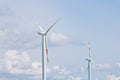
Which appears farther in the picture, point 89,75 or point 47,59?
point 89,75

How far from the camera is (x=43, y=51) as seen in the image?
440 ft

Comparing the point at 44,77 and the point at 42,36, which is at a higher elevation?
the point at 42,36

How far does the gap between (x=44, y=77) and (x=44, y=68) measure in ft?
7.65

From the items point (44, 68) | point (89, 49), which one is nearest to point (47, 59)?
point (44, 68)

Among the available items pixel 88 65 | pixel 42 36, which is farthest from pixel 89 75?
pixel 42 36

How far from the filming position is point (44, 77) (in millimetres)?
133500

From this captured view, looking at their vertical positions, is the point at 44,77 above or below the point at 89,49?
below

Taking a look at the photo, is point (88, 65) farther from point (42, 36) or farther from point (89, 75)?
point (42, 36)

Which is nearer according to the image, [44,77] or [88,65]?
[44,77]

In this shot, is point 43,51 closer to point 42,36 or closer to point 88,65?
point 42,36

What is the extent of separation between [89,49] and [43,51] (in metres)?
56.4

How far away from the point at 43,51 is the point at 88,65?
217ft

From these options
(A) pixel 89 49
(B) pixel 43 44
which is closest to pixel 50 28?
(B) pixel 43 44

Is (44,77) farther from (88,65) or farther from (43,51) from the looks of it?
(88,65)
